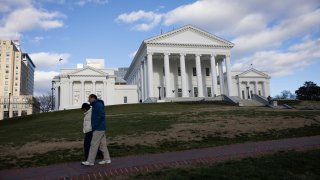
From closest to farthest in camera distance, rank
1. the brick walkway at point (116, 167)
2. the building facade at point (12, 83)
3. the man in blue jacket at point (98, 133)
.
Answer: the brick walkway at point (116, 167), the man in blue jacket at point (98, 133), the building facade at point (12, 83)

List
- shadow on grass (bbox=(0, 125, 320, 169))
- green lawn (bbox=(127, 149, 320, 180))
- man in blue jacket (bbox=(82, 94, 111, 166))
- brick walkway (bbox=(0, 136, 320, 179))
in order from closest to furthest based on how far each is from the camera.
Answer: green lawn (bbox=(127, 149, 320, 180)) → brick walkway (bbox=(0, 136, 320, 179)) → man in blue jacket (bbox=(82, 94, 111, 166)) → shadow on grass (bbox=(0, 125, 320, 169))

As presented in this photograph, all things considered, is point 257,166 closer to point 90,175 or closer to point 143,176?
point 143,176

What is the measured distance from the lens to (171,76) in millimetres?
78250

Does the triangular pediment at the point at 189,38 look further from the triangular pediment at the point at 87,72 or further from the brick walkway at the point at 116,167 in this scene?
the brick walkway at the point at 116,167

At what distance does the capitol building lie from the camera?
221ft

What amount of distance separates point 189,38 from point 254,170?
63.6 m

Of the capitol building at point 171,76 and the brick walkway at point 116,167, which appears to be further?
the capitol building at point 171,76

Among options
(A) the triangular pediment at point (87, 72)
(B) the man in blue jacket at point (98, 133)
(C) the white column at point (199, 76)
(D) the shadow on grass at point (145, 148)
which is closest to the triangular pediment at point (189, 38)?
(C) the white column at point (199, 76)

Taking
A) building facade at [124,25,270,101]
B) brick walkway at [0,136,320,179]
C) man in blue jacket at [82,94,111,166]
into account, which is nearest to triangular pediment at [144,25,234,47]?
building facade at [124,25,270,101]

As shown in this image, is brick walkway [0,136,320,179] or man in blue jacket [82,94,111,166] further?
man in blue jacket [82,94,111,166]

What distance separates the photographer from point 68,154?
485 inches

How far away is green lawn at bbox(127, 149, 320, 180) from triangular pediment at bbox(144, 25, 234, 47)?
5931 centimetres

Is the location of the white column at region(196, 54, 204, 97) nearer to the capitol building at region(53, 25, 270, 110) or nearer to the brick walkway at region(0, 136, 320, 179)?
the capitol building at region(53, 25, 270, 110)

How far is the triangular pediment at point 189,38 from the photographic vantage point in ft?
222
